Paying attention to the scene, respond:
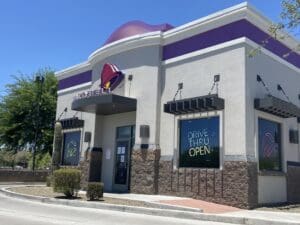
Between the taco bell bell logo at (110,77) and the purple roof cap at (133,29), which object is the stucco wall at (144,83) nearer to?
the taco bell bell logo at (110,77)

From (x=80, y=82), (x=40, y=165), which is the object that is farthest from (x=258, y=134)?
(x=40, y=165)

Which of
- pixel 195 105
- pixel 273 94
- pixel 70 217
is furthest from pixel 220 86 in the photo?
pixel 70 217

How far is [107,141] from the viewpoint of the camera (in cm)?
2392

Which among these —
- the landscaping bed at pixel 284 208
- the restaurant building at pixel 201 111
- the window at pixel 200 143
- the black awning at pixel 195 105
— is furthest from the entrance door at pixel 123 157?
the landscaping bed at pixel 284 208

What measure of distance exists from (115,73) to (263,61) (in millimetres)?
8171

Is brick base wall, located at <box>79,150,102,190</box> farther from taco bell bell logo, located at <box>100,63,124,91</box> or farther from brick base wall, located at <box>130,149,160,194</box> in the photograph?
taco bell bell logo, located at <box>100,63,124,91</box>

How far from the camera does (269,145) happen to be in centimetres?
1819

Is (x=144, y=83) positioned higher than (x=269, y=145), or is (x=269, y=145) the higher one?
(x=144, y=83)

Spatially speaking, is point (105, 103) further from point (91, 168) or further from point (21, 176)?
point (21, 176)

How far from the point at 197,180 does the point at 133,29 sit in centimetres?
975

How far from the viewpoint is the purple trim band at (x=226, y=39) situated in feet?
58.0

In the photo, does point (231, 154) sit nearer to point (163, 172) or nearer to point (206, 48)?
point (163, 172)

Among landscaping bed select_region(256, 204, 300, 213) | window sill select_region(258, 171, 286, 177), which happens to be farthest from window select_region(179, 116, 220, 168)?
landscaping bed select_region(256, 204, 300, 213)

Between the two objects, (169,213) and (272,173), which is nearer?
(169,213)
